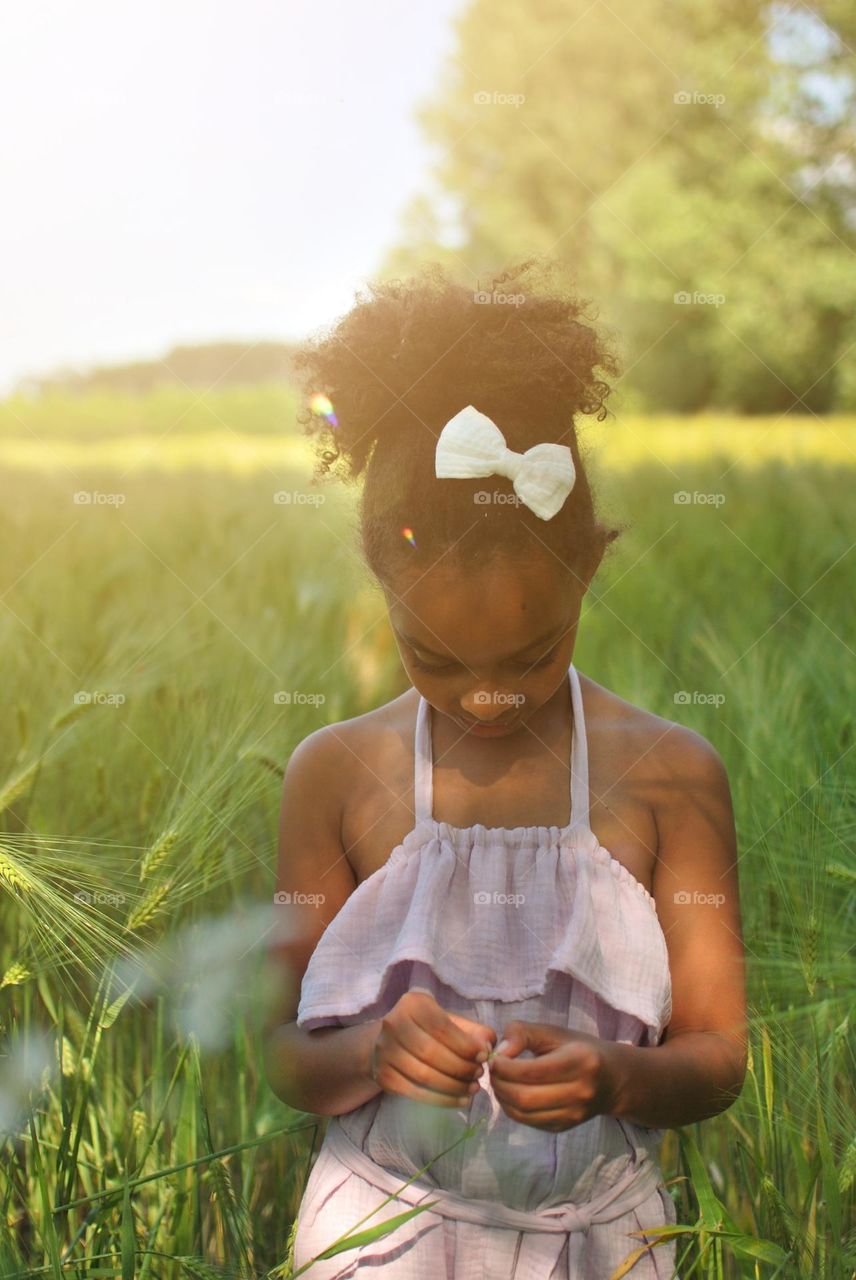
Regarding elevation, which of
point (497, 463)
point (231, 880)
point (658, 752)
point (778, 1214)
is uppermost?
point (497, 463)

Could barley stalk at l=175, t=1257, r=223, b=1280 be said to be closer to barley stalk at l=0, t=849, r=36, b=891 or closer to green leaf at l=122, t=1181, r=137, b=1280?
green leaf at l=122, t=1181, r=137, b=1280

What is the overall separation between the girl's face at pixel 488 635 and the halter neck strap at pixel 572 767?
0.06 m

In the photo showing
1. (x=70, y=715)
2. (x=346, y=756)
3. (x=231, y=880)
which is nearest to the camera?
(x=346, y=756)

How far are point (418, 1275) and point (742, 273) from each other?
6.99 m

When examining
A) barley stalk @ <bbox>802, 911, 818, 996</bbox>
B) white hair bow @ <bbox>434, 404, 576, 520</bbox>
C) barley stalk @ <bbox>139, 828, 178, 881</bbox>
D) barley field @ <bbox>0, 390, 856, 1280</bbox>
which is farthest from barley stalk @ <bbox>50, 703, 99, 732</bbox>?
barley stalk @ <bbox>802, 911, 818, 996</bbox>

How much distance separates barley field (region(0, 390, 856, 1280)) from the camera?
3.13ft

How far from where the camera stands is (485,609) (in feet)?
2.96

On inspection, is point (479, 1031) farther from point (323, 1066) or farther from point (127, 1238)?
point (127, 1238)

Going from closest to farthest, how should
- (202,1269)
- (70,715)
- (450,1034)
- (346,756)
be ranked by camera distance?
(450,1034)
(202,1269)
(346,756)
(70,715)

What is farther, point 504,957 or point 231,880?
point 231,880

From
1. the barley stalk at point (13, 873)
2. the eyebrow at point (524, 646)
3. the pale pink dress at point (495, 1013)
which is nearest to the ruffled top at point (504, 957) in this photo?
the pale pink dress at point (495, 1013)

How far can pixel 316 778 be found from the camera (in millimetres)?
1009

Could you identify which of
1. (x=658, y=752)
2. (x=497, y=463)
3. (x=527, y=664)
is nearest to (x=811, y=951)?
(x=658, y=752)

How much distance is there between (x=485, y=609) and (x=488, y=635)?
0.02 meters
